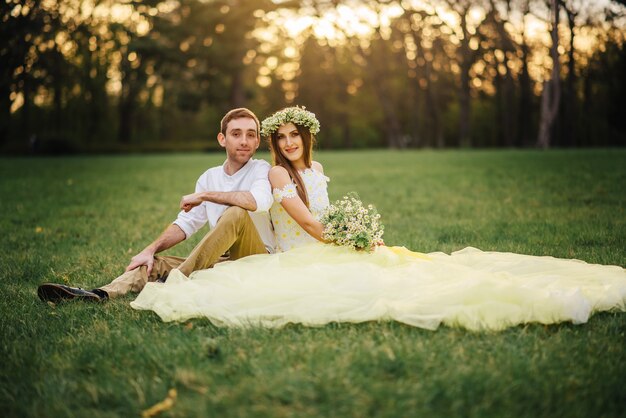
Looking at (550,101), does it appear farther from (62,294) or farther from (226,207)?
(62,294)

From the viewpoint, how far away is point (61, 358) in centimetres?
327

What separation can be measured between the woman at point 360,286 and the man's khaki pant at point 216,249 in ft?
0.64

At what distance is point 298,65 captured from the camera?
2136 inches

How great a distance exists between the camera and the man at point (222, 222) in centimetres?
450

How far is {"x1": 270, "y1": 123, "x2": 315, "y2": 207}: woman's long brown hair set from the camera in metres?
4.96

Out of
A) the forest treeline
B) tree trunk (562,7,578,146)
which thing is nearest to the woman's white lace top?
the forest treeline

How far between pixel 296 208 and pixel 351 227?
541 mm

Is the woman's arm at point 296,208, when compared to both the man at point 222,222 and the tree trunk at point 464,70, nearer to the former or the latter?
the man at point 222,222

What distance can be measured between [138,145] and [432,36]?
74.4 ft

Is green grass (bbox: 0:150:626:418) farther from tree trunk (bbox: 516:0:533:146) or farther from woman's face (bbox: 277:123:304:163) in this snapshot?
tree trunk (bbox: 516:0:533:146)

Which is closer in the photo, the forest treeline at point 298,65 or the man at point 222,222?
the man at point 222,222

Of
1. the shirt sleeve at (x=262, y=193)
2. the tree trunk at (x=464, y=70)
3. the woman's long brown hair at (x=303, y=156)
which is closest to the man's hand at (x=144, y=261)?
the shirt sleeve at (x=262, y=193)

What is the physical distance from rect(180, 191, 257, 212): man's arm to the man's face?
674 mm

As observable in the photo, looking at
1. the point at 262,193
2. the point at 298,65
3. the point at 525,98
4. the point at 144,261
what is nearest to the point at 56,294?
the point at 144,261
